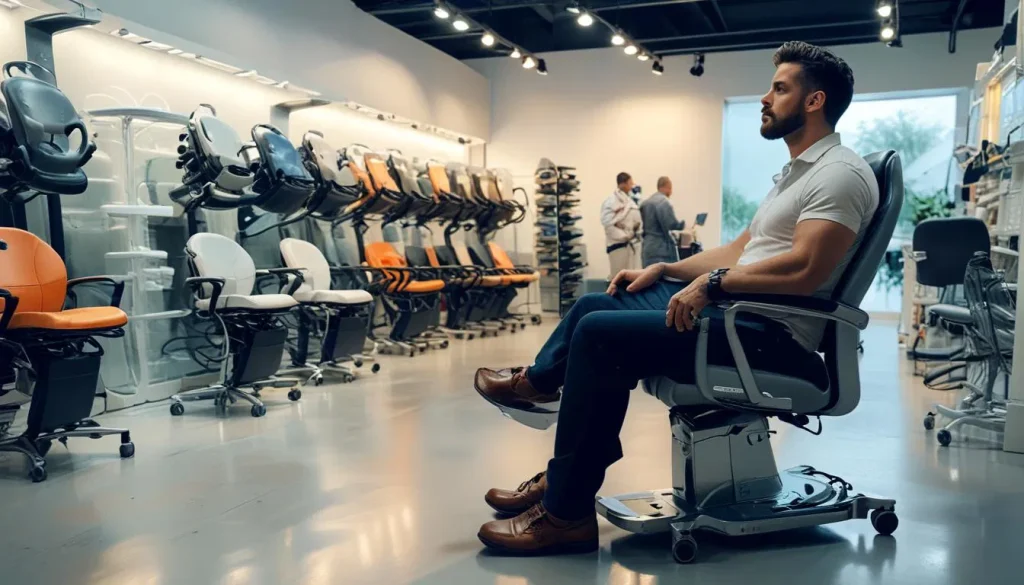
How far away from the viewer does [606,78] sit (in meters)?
11.7

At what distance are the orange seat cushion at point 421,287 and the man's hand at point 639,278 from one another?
185 inches

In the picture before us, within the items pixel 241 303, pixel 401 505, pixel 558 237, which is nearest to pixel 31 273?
pixel 241 303

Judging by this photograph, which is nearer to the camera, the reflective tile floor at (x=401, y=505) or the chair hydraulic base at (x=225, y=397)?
the reflective tile floor at (x=401, y=505)

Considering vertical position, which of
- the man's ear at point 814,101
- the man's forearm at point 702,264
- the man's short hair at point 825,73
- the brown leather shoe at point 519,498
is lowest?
the brown leather shoe at point 519,498

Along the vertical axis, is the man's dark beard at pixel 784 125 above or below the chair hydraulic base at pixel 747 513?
above

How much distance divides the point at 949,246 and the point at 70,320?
4.79m

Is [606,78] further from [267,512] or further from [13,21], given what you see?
[267,512]

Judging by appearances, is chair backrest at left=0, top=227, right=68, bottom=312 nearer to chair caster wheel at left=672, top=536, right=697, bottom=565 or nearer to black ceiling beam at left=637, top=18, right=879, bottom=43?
chair caster wheel at left=672, top=536, right=697, bottom=565

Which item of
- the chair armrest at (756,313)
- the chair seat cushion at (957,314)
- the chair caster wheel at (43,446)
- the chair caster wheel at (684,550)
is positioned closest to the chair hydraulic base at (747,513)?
the chair caster wheel at (684,550)

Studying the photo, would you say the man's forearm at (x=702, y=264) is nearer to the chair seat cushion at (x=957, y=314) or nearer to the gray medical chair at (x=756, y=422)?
→ the gray medical chair at (x=756, y=422)

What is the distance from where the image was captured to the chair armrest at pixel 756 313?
6.81 feet

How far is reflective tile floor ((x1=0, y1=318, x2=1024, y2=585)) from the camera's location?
84.9 inches

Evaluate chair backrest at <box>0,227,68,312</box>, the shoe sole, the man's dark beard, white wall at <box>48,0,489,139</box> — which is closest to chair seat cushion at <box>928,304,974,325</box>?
the man's dark beard

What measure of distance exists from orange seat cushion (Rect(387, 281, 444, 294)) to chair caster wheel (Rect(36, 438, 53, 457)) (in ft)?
12.3
